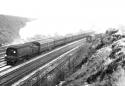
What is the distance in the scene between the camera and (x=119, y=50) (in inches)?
454

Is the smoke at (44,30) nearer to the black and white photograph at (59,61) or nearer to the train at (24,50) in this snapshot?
the black and white photograph at (59,61)

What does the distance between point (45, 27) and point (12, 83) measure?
45238mm

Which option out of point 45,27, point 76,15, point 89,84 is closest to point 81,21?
point 76,15

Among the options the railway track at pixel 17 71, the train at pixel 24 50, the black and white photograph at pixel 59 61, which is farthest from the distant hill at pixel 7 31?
the railway track at pixel 17 71

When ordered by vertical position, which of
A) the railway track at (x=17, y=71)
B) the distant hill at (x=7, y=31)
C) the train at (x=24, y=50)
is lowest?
the railway track at (x=17, y=71)

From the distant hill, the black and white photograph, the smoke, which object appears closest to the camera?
the black and white photograph

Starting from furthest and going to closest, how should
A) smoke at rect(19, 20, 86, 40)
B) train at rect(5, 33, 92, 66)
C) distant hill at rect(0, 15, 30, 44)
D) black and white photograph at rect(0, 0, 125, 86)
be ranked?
smoke at rect(19, 20, 86, 40), distant hill at rect(0, 15, 30, 44), train at rect(5, 33, 92, 66), black and white photograph at rect(0, 0, 125, 86)

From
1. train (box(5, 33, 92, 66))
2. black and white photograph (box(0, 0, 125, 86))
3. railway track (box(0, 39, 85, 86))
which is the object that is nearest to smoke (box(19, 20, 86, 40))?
black and white photograph (box(0, 0, 125, 86))

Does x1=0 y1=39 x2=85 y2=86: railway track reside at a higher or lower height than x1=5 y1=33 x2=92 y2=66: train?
lower

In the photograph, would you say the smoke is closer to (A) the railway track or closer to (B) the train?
(B) the train

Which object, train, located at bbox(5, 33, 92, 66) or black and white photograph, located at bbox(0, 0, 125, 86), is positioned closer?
black and white photograph, located at bbox(0, 0, 125, 86)

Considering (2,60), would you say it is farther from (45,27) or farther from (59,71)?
(45,27)

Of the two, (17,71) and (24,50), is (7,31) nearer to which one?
(24,50)

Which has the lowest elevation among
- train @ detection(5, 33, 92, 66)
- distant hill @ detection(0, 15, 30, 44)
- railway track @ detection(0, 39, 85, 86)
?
railway track @ detection(0, 39, 85, 86)
